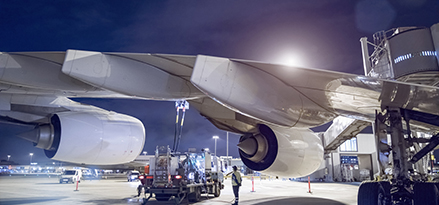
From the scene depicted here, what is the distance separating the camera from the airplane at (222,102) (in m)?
4.56

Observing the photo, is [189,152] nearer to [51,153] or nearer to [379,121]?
[51,153]

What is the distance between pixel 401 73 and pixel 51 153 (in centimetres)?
1504

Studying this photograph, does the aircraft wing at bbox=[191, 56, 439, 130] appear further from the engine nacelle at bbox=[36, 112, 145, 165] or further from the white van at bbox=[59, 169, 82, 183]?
the white van at bbox=[59, 169, 82, 183]

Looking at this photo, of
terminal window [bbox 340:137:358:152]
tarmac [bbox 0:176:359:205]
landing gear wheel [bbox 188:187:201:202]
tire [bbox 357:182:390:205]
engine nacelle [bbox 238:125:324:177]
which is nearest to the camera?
tire [bbox 357:182:390:205]

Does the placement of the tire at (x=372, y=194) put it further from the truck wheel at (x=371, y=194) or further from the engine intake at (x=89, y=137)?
the engine intake at (x=89, y=137)

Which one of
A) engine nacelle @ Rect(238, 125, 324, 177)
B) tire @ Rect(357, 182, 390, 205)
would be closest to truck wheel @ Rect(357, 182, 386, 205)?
tire @ Rect(357, 182, 390, 205)

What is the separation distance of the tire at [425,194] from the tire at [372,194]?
1.82ft

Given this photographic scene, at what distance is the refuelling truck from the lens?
475 inches

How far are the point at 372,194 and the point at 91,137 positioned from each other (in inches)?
260

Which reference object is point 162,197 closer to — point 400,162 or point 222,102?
point 222,102

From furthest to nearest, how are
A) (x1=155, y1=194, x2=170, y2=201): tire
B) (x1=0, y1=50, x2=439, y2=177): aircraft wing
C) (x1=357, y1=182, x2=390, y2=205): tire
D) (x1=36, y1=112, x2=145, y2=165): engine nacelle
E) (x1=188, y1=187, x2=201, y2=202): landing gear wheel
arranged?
(x1=188, y1=187, x2=201, y2=202): landing gear wheel
(x1=155, y1=194, x2=170, y2=201): tire
(x1=357, y1=182, x2=390, y2=205): tire
(x1=36, y1=112, x2=145, y2=165): engine nacelle
(x1=0, y1=50, x2=439, y2=177): aircraft wing

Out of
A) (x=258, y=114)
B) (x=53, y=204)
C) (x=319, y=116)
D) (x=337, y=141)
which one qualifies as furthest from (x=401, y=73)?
(x=53, y=204)

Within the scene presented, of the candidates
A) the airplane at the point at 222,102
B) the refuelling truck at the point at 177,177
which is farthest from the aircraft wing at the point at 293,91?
the refuelling truck at the point at 177,177

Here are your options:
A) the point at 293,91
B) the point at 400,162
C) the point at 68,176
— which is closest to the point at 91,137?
the point at 293,91
